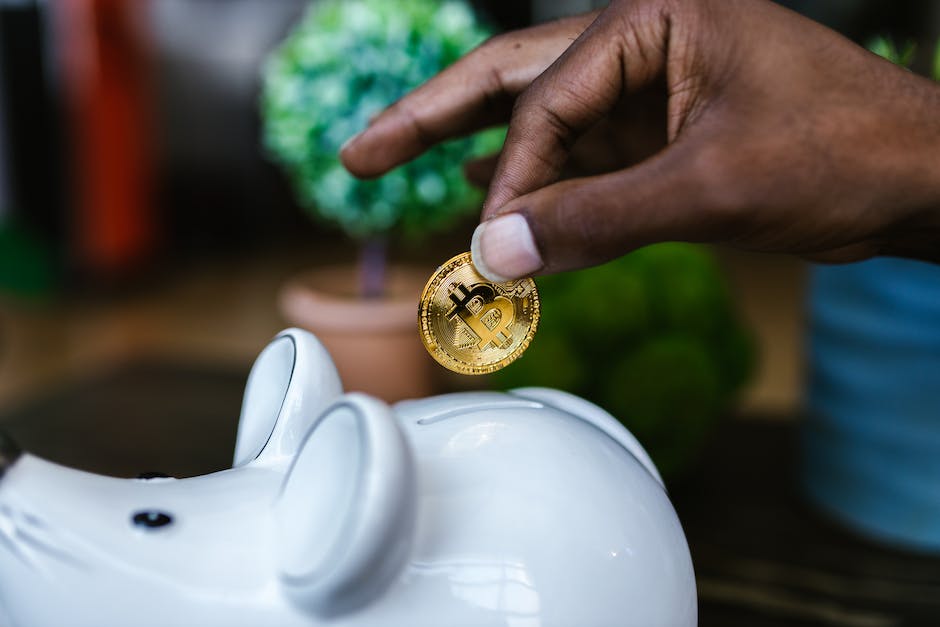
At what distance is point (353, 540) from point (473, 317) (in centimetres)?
17

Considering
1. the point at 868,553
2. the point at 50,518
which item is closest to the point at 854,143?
the point at 50,518

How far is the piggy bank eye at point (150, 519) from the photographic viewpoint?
0.44 m

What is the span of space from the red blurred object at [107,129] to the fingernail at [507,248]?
2.30 m

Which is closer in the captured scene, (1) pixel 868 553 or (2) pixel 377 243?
(1) pixel 868 553

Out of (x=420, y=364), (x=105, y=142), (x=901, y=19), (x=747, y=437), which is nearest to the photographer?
(x=420, y=364)

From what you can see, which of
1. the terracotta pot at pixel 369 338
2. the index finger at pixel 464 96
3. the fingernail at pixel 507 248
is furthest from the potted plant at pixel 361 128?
the fingernail at pixel 507 248

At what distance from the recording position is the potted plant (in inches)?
39.0

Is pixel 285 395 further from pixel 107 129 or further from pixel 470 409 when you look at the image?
pixel 107 129

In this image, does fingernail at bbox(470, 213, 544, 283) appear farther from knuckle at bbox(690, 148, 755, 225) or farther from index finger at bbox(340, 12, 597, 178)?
index finger at bbox(340, 12, 597, 178)

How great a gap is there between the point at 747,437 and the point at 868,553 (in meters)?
0.29

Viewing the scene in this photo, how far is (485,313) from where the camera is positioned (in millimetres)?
518

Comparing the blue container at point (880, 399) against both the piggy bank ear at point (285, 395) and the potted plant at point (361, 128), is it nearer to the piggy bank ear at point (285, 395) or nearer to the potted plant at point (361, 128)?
the potted plant at point (361, 128)

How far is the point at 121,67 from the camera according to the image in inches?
98.7

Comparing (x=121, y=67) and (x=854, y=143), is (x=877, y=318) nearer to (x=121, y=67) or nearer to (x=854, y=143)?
(x=854, y=143)
